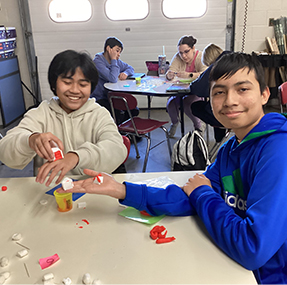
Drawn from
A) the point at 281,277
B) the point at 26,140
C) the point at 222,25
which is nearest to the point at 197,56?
the point at 222,25

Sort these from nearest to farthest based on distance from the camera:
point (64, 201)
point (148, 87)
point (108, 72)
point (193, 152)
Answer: point (64, 201), point (193, 152), point (148, 87), point (108, 72)

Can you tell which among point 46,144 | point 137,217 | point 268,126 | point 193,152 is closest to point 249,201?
point 268,126

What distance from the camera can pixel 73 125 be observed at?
1.71 m

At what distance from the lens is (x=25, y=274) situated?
34.5 inches

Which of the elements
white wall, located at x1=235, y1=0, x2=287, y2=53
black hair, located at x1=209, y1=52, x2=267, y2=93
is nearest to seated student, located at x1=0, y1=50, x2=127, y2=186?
black hair, located at x1=209, y1=52, x2=267, y2=93

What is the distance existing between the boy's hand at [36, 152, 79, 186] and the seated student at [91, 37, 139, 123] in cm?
257

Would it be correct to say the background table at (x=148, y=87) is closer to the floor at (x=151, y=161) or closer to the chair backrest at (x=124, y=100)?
the chair backrest at (x=124, y=100)

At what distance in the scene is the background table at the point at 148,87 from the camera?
3.30m

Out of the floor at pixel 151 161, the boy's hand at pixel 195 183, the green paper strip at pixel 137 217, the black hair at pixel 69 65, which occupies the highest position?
the black hair at pixel 69 65

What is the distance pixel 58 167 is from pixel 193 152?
1467 millimetres

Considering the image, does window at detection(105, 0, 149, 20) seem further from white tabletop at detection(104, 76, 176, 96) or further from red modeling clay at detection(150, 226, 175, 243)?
red modeling clay at detection(150, 226, 175, 243)

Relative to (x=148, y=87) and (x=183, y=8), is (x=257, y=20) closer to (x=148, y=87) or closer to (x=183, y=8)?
(x=183, y=8)

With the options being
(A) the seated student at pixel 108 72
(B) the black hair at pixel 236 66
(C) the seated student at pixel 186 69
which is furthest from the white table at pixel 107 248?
(C) the seated student at pixel 186 69

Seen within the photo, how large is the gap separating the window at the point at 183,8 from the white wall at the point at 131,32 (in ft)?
0.44
